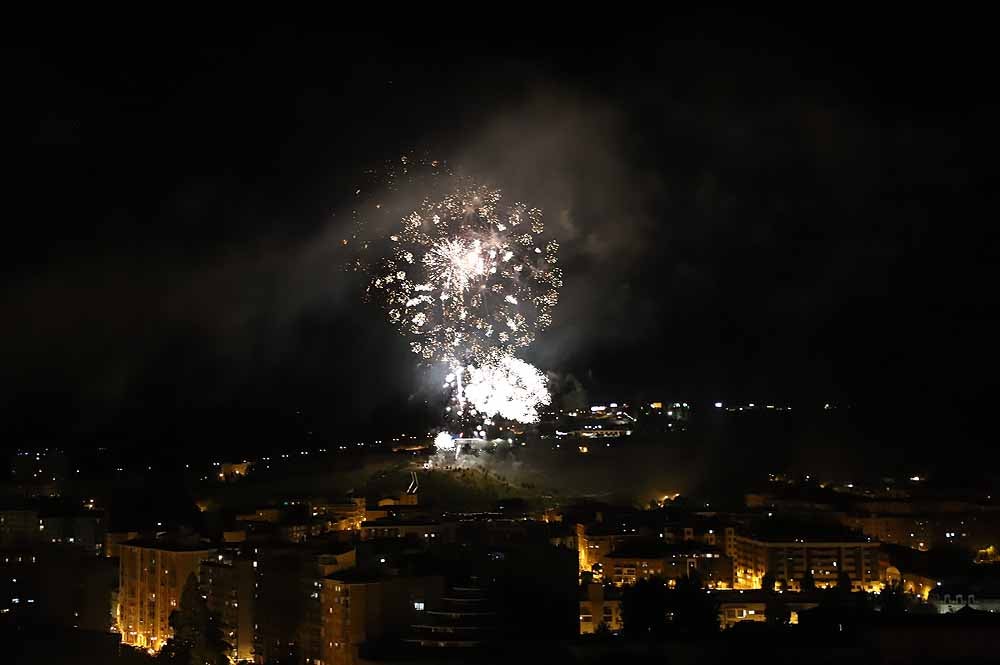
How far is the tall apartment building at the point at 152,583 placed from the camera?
15.2 meters

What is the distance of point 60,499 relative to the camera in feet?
72.5

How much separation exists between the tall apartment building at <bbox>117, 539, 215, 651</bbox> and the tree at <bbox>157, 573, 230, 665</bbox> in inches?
30.1

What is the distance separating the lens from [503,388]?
1823cm

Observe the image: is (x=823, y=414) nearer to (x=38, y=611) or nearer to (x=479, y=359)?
(x=479, y=359)

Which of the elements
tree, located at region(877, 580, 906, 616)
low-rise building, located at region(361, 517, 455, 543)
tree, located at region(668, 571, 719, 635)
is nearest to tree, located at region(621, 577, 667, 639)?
tree, located at region(668, 571, 719, 635)

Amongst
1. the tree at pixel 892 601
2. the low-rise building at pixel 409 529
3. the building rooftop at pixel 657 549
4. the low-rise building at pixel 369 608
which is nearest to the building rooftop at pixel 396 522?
the low-rise building at pixel 409 529

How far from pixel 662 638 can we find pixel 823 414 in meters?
14.9

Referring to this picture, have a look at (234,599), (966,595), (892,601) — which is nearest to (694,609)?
(892,601)

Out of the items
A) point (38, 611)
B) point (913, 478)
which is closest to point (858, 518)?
point (913, 478)

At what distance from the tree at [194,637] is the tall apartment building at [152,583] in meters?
0.76

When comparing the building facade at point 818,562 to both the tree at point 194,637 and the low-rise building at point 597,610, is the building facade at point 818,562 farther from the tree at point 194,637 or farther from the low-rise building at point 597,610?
the tree at point 194,637

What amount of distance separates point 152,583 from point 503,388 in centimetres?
533

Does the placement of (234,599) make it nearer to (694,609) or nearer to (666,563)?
(694,609)

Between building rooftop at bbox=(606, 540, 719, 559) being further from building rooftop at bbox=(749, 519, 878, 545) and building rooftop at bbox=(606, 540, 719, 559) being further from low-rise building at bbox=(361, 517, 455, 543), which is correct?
low-rise building at bbox=(361, 517, 455, 543)
